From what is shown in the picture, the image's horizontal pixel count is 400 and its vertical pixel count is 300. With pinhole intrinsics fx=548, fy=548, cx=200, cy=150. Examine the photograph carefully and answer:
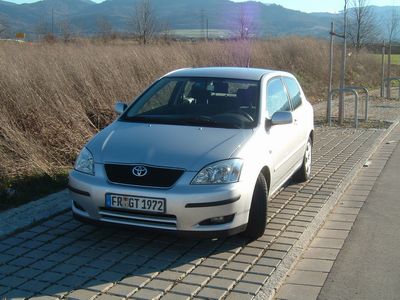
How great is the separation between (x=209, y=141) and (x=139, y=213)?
37.7 inches

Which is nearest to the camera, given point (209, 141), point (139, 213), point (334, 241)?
point (139, 213)

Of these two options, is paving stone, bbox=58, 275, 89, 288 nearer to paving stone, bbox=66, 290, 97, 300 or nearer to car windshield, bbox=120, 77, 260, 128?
paving stone, bbox=66, 290, 97, 300

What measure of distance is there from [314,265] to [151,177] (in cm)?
162

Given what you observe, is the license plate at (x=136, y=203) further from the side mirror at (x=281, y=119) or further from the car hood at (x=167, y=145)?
the side mirror at (x=281, y=119)

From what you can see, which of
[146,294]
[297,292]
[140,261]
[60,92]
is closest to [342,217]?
[297,292]

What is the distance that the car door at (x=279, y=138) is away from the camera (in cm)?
571

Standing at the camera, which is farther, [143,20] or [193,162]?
[143,20]

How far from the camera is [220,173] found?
4.73 meters

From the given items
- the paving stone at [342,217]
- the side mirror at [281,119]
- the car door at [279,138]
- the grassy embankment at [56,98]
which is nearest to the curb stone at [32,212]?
the grassy embankment at [56,98]

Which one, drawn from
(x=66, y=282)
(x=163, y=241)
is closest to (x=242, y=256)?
(x=163, y=241)

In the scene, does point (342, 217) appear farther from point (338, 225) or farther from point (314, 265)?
point (314, 265)

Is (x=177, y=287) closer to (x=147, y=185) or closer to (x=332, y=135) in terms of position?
(x=147, y=185)

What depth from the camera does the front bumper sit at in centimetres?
459

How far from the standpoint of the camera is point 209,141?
16.7ft
